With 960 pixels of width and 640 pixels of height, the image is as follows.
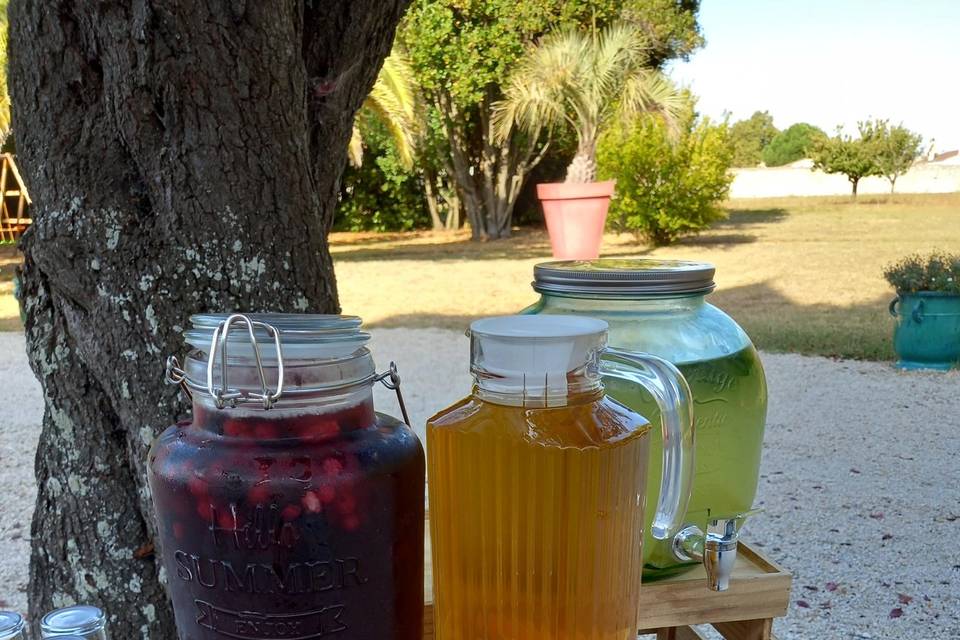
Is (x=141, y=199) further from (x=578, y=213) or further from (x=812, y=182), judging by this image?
(x=812, y=182)

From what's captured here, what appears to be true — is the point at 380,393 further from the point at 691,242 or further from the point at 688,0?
the point at 688,0

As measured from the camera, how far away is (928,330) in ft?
20.3

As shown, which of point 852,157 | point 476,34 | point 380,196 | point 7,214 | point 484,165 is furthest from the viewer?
point 852,157

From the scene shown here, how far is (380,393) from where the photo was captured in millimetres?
5320

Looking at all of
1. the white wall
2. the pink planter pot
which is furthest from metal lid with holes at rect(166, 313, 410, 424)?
the white wall

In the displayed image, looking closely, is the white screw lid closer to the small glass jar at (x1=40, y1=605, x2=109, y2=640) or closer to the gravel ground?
the small glass jar at (x1=40, y1=605, x2=109, y2=640)

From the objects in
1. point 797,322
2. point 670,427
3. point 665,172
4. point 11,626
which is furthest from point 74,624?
point 665,172

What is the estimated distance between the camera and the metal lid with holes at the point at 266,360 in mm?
746

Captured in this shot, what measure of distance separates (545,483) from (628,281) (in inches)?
12.6

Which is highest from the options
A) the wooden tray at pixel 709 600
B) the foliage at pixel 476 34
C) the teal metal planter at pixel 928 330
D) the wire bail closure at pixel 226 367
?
the foliage at pixel 476 34

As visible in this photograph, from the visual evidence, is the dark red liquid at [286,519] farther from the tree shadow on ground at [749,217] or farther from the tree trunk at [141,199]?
the tree shadow on ground at [749,217]

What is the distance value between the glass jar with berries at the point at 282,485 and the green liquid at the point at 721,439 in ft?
1.23

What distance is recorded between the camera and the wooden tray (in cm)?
108

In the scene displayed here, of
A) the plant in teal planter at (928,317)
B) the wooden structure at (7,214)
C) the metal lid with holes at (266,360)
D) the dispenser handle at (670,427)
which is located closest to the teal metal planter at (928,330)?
the plant in teal planter at (928,317)
